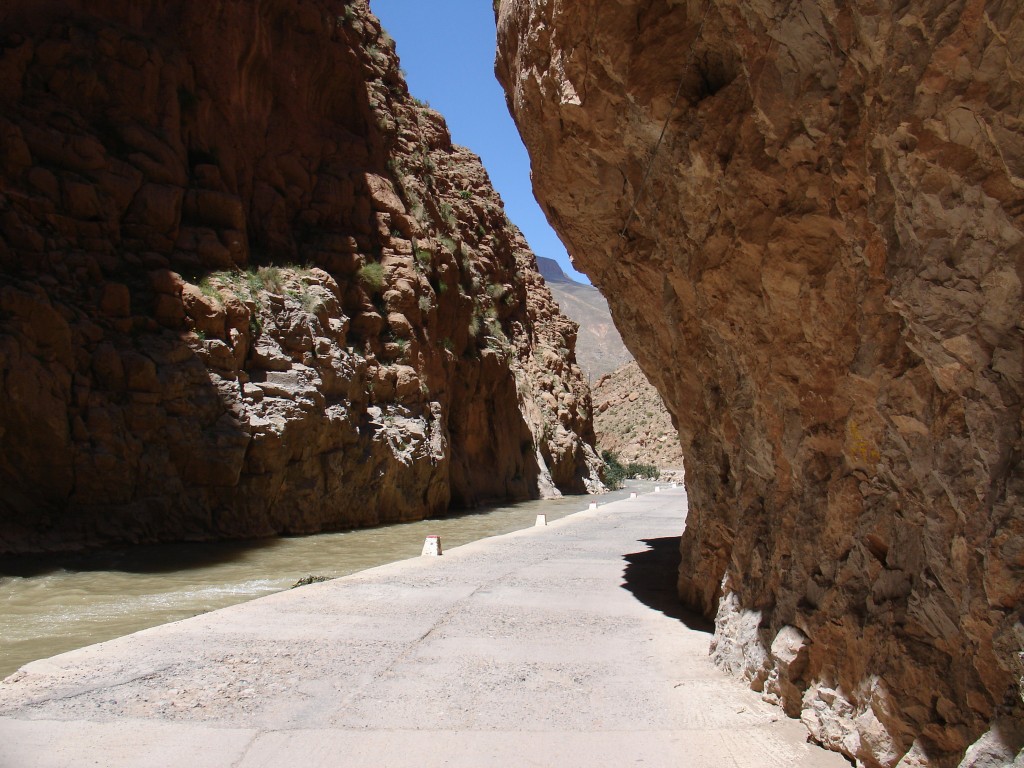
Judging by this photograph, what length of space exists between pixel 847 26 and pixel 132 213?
18937 mm

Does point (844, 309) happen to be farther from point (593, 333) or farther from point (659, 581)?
point (593, 333)

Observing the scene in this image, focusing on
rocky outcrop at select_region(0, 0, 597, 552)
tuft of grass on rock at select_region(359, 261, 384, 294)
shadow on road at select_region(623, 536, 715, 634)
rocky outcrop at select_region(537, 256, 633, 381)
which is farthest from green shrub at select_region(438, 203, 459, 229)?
rocky outcrop at select_region(537, 256, 633, 381)

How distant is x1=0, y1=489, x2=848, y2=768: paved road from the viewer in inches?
146

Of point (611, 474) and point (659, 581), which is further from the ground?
point (611, 474)

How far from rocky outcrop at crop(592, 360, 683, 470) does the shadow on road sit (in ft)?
177

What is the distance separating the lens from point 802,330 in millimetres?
4078

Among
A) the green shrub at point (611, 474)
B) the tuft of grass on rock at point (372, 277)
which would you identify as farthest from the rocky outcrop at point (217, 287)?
the green shrub at point (611, 474)

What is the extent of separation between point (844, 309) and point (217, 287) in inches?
699

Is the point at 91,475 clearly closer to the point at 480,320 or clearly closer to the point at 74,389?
the point at 74,389

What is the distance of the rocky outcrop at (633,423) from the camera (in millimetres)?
68812

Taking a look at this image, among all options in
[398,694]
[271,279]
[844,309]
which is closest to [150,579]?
[398,694]

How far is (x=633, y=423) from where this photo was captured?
75.4 meters

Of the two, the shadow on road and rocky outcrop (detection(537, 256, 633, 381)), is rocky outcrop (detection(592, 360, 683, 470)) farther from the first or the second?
the shadow on road

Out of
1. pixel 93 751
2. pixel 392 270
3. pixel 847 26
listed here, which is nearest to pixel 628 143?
pixel 847 26
